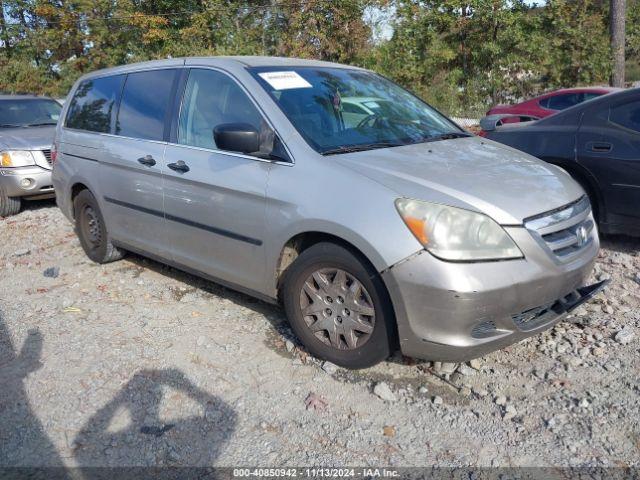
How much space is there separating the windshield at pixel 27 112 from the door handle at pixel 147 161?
5.60 m

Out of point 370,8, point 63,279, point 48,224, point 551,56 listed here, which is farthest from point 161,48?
point 63,279

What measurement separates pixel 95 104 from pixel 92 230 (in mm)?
1153

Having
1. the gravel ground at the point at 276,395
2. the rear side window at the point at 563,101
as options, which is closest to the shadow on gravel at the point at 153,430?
the gravel ground at the point at 276,395

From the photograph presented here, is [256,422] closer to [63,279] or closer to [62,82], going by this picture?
[63,279]

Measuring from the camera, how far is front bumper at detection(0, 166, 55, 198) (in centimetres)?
798

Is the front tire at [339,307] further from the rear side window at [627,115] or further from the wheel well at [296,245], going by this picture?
the rear side window at [627,115]

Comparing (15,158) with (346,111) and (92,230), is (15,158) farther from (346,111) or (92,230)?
(346,111)

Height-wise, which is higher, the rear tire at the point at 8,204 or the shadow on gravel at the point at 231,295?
the shadow on gravel at the point at 231,295

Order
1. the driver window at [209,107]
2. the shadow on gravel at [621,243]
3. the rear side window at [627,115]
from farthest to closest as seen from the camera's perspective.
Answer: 1. the shadow on gravel at [621,243]
2. the rear side window at [627,115]
3. the driver window at [209,107]

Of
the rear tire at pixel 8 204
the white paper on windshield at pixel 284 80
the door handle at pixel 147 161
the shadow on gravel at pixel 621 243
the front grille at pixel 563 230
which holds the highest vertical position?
the white paper on windshield at pixel 284 80

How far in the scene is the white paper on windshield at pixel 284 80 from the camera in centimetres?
399

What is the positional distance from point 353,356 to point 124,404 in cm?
129

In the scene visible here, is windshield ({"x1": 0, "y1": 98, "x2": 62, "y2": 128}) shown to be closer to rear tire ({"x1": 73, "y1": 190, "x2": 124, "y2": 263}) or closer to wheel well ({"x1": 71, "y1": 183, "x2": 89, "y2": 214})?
wheel well ({"x1": 71, "y1": 183, "x2": 89, "y2": 214})

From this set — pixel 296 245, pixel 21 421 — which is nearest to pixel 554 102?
pixel 296 245
